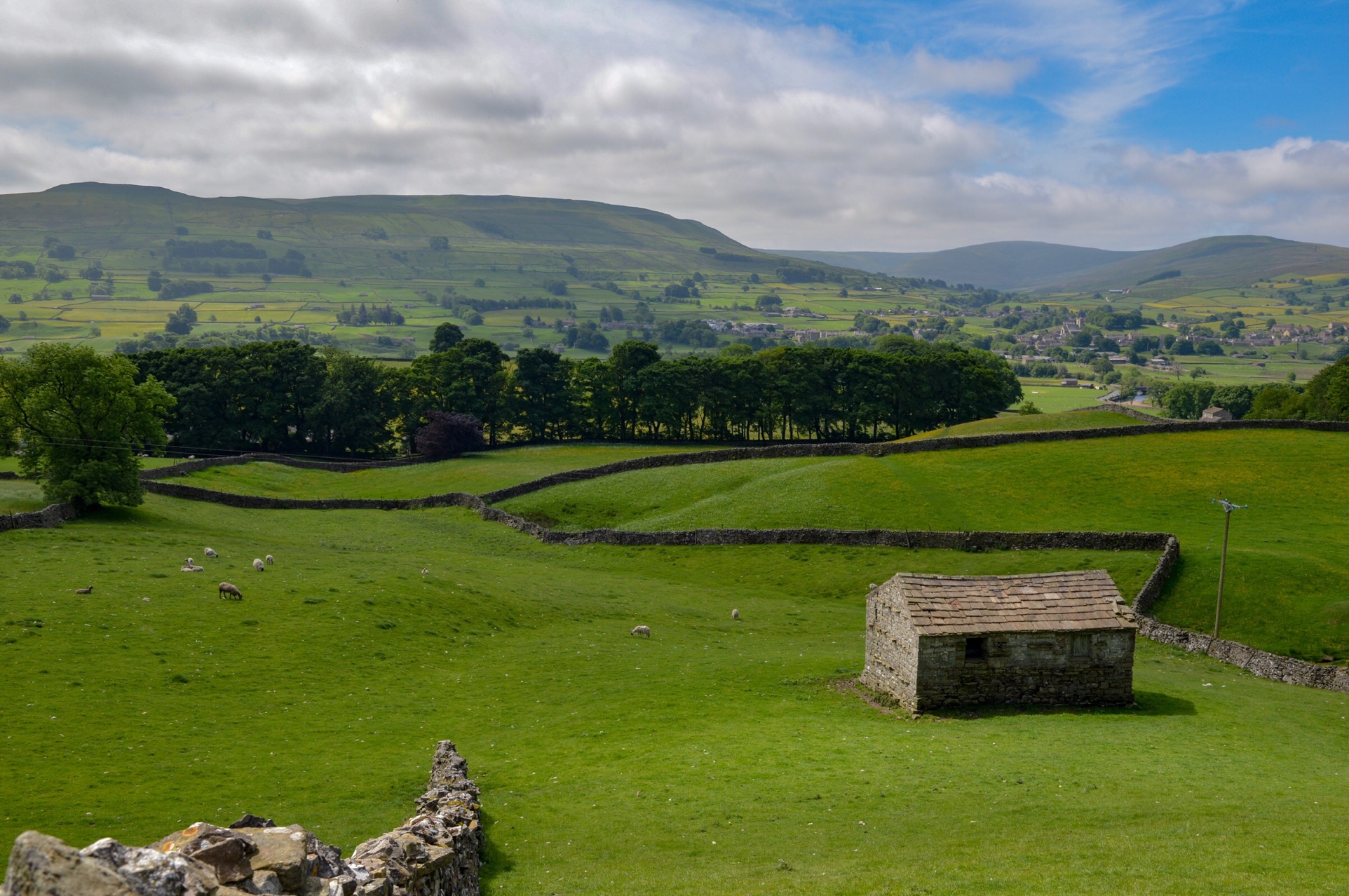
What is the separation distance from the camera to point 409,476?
86.3 metres

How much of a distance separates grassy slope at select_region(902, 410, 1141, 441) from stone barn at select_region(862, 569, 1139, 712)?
53.2m

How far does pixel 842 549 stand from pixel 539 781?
33212mm

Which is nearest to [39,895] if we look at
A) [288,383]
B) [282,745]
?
[282,745]

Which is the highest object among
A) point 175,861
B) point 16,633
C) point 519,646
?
point 175,861

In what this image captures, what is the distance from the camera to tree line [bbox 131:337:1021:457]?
10306cm

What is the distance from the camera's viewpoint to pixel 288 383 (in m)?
106

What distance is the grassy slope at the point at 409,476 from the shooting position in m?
75.9

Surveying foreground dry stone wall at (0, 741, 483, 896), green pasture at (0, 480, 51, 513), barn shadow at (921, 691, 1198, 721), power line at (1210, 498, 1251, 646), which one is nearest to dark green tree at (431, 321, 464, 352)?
green pasture at (0, 480, 51, 513)

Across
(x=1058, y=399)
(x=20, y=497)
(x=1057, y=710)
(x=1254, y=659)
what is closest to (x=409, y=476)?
(x=20, y=497)

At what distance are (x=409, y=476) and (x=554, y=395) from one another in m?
30.8

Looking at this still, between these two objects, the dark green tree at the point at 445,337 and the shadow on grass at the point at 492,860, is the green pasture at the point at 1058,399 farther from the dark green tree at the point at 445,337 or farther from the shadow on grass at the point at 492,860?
the shadow on grass at the point at 492,860

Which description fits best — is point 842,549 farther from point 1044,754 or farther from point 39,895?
point 39,895

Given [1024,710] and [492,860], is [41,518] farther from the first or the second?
[1024,710]

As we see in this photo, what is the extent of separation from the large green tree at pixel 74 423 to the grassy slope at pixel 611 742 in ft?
23.7
